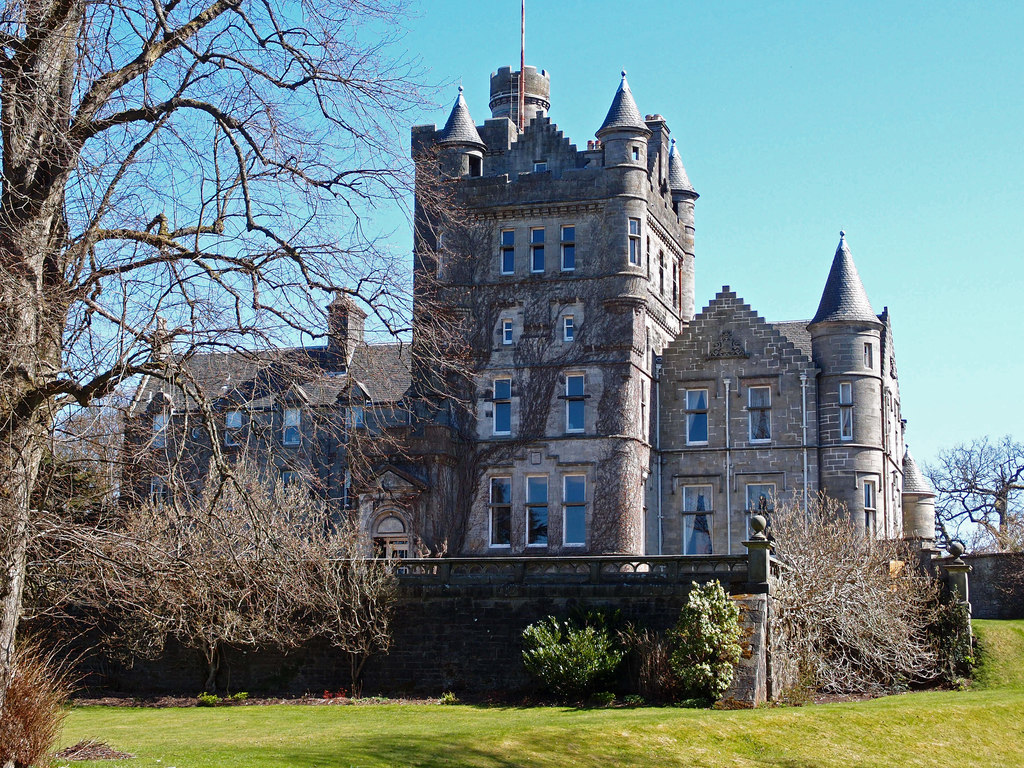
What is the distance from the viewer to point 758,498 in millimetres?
39375

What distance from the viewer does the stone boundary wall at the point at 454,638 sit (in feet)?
94.4

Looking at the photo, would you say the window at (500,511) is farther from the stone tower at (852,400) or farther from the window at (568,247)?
the stone tower at (852,400)

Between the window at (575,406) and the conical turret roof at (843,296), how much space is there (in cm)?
803

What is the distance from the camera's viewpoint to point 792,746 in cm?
2045

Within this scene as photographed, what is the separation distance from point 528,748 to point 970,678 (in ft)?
48.6

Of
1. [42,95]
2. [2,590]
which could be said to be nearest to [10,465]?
[2,590]

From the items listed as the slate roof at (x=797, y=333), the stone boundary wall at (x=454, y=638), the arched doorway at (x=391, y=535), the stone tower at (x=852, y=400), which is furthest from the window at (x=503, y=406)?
the slate roof at (x=797, y=333)

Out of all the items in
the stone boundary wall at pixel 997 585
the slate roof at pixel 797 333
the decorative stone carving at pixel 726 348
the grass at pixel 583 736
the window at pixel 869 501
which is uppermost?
the slate roof at pixel 797 333

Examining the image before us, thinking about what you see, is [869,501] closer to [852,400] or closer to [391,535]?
[852,400]

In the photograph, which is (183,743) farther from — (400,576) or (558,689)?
(400,576)

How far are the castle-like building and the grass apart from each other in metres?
12.7

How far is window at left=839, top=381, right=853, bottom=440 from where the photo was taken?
39.1 metres

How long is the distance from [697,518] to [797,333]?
8861 millimetres

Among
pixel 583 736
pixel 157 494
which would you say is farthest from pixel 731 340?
pixel 583 736
